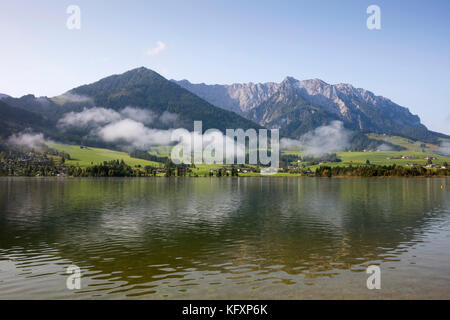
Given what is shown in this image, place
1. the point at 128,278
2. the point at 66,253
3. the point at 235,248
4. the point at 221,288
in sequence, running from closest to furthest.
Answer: the point at 221,288, the point at 128,278, the point at 66,253, the point at 235,248

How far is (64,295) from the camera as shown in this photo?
21.0m

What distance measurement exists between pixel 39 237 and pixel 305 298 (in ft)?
102

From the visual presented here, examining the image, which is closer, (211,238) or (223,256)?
(223,256)

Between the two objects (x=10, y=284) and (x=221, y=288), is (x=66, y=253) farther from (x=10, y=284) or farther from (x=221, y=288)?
(x=221, y=288)

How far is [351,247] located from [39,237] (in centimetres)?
3320

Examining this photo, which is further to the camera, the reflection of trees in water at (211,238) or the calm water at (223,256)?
the reflection of trees in water at (211,238)

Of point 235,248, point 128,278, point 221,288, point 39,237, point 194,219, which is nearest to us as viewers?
point 221,288

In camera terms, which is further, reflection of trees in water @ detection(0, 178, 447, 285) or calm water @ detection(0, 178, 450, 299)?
reflection of trees in water @ detection(0, 178, 447, 285)

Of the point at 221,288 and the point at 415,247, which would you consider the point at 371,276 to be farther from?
the point at 415,247

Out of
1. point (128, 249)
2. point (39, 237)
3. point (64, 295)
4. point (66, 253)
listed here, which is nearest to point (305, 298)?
point (64, 295)
